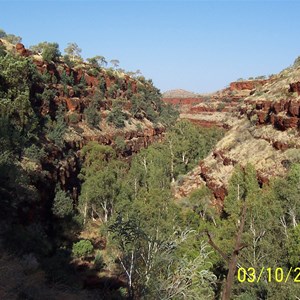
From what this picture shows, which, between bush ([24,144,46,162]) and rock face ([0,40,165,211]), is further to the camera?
rock face ([0,40,165,211])

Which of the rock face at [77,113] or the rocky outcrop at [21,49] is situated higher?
the rocky outcrop at [21,49]

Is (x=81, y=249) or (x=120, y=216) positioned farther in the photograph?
(x=81, y=249)

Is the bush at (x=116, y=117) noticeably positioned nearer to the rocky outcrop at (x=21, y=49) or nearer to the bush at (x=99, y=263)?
the rocky outcrop at (x=21, y=49)

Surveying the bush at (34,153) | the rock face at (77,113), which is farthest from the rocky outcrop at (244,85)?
the bush at (34,153)

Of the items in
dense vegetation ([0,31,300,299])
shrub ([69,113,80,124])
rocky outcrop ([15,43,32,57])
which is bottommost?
dense vegetation ([0,31,300,299])

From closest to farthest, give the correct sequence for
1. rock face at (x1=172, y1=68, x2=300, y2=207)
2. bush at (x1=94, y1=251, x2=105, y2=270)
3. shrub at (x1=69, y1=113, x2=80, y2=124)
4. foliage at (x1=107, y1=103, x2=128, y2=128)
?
bush at (x1=94, y1=251, x2=105, y2=270), rock face at (x1=172, y1=68, x2=300, y2=207), shrub at (x1=69, y1=113, x2=80, y2=124), foliage at (x1=107, y1=103, x2=128, y2=128)

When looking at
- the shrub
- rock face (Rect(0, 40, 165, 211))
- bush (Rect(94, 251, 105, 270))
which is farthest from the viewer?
the shrub

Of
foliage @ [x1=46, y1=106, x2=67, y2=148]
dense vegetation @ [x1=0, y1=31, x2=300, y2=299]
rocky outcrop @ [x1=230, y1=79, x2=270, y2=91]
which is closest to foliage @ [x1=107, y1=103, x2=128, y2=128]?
dense vegetation @ [x1=0, y1=31, x2=300, y2=299]

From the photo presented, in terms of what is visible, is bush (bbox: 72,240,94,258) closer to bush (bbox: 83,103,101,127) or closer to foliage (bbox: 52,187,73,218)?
foliage (bbox: 52,187,73,218)

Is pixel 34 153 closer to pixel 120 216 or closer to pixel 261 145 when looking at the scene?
pixel 120 216

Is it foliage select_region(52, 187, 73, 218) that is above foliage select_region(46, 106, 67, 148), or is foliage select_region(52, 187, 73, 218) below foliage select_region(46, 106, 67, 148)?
below

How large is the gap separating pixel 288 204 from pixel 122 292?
12445 millimetres
